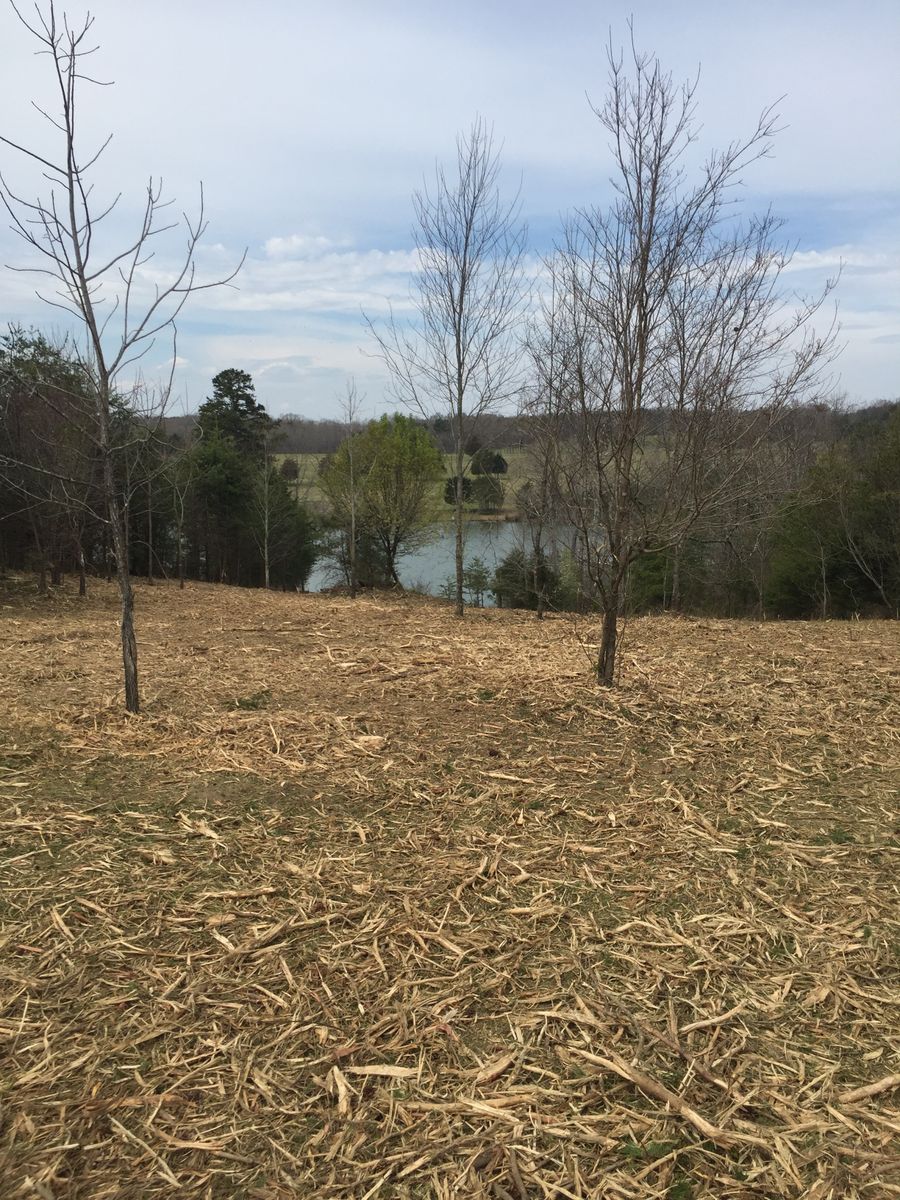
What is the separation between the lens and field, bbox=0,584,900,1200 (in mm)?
1865

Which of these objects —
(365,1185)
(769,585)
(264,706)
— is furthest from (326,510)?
(365,1185)

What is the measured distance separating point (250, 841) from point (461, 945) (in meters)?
1.23

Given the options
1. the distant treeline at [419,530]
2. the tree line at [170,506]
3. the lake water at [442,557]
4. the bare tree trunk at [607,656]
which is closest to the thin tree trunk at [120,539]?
the bare tree trunk at [607,656]

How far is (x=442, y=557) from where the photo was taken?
96.4 feet

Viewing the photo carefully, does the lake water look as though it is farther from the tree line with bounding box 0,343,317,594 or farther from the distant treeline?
the tree line with bounding box 0,343,317,594

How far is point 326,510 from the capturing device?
27.9 metres

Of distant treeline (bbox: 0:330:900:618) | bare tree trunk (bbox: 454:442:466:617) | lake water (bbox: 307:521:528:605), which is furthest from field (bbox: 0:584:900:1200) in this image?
lake water (bbox: 307:521:528:605)

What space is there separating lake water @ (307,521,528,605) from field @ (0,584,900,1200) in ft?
54.9

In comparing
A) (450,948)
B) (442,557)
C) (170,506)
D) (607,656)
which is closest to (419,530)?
(442,557)

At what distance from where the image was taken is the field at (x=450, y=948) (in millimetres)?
1865

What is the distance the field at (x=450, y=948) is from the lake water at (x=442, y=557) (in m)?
16.7

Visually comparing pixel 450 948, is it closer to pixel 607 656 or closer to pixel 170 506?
pixel 607 656

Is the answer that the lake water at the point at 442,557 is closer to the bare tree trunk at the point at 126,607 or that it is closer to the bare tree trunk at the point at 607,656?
the bare tree trunk at the point at 607,656

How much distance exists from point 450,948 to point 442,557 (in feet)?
88.2
